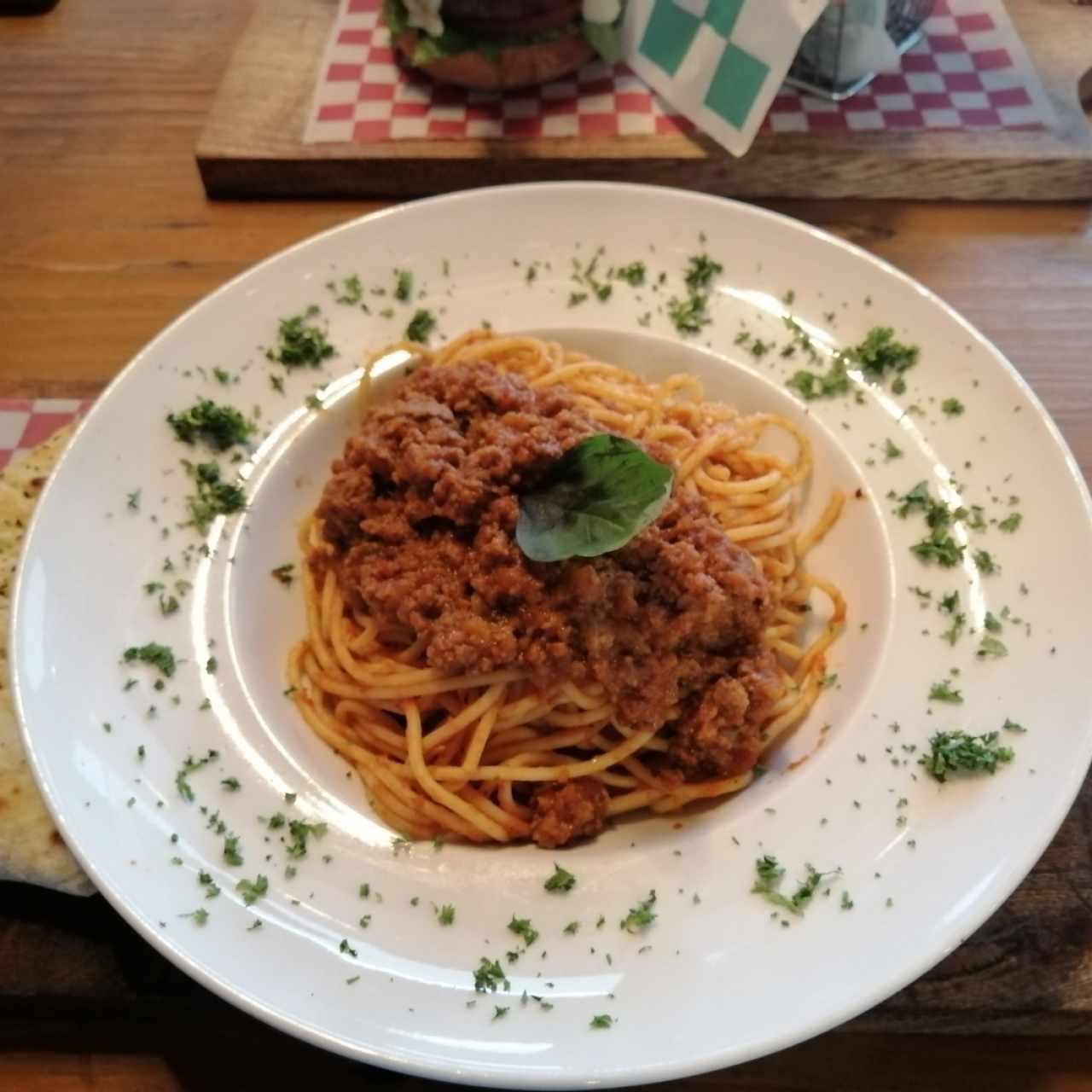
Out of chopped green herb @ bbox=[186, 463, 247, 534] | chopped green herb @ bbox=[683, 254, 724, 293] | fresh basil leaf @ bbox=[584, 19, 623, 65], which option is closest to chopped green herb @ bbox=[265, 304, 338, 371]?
chopped green herb @ bbox=[186, 463, 247, 534]

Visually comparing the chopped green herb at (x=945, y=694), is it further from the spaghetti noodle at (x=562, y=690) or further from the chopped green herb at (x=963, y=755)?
the spaghetti noodle at (x=562, y=690)

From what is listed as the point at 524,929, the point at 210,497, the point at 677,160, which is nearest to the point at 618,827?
the point at 524,929

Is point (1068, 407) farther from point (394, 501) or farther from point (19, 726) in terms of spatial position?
point (19, 726)

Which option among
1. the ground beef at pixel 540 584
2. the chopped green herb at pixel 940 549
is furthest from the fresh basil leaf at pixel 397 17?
the chopped green herb at pixel 940 549

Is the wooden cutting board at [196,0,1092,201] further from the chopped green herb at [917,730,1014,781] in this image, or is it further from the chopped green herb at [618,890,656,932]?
the chopped green herb at [618,890,656,932]

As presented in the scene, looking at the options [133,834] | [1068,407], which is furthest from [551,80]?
[133,834]

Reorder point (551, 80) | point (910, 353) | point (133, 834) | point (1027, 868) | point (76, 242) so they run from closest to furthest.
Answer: point (1027, 868) → point (133, 834) → point (910, 353) → point (76, 242) → point (551, 80)
